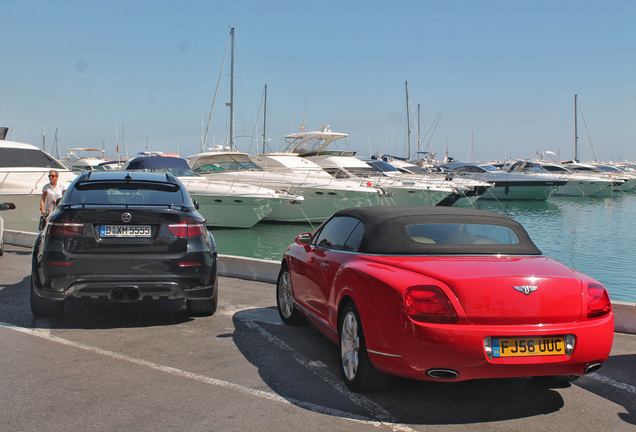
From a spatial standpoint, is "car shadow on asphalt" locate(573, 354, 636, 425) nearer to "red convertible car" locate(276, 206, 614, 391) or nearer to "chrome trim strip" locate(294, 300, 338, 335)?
"red convertible car" locate(276, 206, 614, 391)

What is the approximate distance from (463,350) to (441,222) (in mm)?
1513

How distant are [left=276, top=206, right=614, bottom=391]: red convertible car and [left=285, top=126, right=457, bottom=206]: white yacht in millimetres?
21122

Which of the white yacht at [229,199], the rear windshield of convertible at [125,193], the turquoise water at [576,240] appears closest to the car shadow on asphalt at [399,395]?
the rear windshield of convertible at [125,193]

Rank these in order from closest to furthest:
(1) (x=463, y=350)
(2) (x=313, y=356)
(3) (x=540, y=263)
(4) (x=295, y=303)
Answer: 1. (1) (x=463, y=350)
2. (3) (x=540, y=263)
3. (2) (x=313, y=356)
4. (4) (x=295, y=303)

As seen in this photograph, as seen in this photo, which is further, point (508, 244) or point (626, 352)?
point (626, 352)

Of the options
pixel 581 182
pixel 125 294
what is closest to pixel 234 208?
pixel 125 294

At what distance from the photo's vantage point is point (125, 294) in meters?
6.56

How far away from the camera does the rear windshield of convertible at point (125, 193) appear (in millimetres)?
7152

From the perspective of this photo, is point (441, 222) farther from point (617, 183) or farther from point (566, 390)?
point (617, 183)

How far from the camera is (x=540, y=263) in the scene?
4812 millimetres

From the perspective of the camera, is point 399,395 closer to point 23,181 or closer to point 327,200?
point 23,181

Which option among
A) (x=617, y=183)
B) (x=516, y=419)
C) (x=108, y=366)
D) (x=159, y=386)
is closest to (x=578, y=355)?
(x=516, y=419)

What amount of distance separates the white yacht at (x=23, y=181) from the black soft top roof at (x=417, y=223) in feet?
43.7

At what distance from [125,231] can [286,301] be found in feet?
6.15
